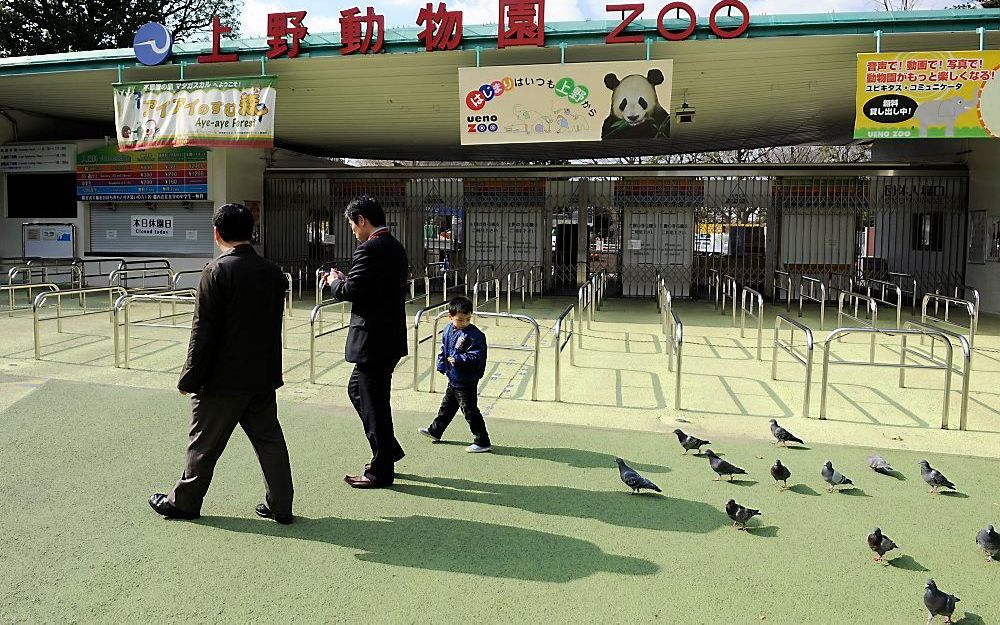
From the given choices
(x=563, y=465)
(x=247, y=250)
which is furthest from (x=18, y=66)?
(x=563, y=465)

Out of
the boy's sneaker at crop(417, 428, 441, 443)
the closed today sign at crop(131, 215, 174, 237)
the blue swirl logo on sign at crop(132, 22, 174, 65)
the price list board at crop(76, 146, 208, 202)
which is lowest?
the boy's sneaker at crop(417, 428, 441, 443)

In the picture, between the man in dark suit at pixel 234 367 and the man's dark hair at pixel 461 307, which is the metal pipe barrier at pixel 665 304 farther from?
the man in dark suit at pixel 234 367

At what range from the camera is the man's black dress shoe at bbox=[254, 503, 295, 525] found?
3639 millimetres

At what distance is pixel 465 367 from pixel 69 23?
23.0m

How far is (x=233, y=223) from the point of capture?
11.7 ft

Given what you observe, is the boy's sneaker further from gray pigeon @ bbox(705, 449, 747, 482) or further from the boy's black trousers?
gray pigeon @ bbox(705, 449, 747, 482)

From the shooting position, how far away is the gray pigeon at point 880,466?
4496 millimetres

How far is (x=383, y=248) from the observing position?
4.04m

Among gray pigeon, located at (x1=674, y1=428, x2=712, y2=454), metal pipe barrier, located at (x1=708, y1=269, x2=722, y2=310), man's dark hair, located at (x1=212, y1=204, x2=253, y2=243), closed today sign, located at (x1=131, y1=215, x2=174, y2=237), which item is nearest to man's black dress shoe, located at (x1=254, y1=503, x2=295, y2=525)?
man's dark hair, located at (x1=212, y1=204, x2=253, y2=243)

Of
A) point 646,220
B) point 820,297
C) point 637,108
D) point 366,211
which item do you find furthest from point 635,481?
point 646,220

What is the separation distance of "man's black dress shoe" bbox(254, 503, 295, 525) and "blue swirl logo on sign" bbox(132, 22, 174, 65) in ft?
31.3

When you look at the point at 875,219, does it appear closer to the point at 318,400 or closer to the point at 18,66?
the point at 318,400

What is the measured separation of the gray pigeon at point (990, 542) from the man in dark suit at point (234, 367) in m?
3.21

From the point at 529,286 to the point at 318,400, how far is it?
976 centimetres
